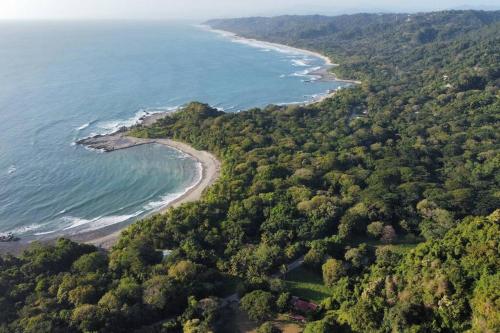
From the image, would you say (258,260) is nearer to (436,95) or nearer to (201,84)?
(436,95)

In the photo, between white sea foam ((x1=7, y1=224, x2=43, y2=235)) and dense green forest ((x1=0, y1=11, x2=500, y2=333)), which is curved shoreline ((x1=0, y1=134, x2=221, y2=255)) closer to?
dense green forest ((x1=0, y1=11, x2=500, y2=333))

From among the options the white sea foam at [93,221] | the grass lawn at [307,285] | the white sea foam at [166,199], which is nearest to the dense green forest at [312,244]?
the grass lawn at [307,285]

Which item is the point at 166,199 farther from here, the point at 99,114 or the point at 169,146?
the point at 99,114

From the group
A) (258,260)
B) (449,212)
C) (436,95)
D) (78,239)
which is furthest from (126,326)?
(436,95)

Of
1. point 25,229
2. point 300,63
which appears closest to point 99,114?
point 25,229

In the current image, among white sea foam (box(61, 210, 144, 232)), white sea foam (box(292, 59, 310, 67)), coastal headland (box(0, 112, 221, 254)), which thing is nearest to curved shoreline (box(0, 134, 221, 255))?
coastal headland (box(0, 112, 221, 254))
